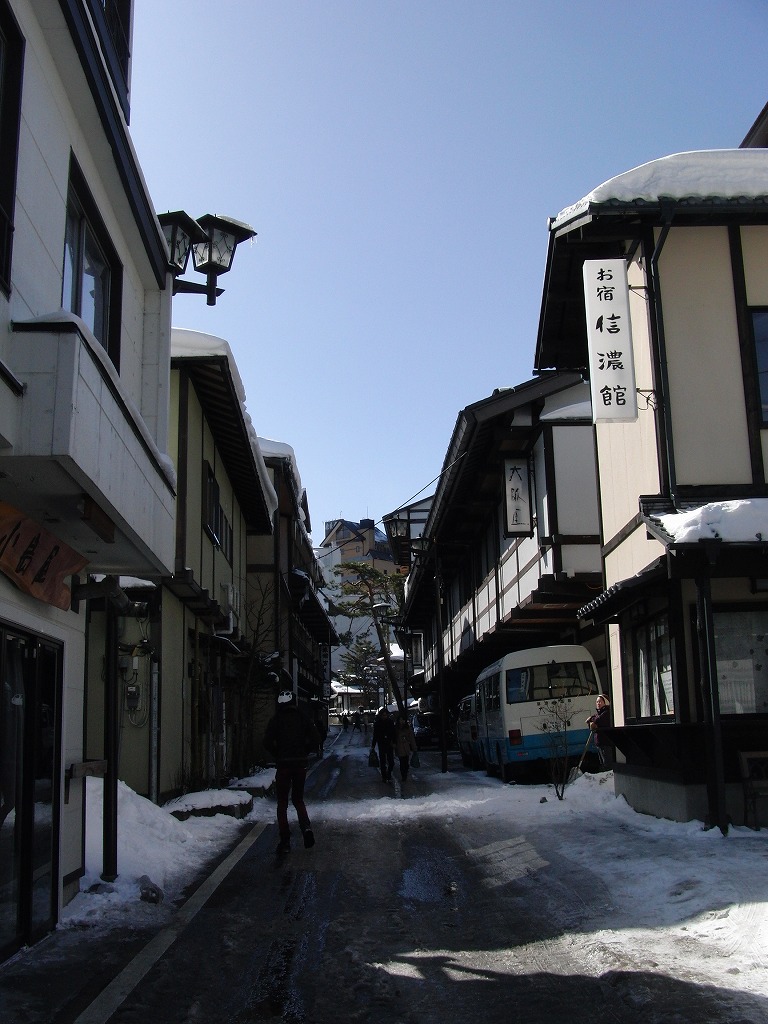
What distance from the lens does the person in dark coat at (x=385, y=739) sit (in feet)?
76.3

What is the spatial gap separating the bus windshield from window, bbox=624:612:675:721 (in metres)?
5.90

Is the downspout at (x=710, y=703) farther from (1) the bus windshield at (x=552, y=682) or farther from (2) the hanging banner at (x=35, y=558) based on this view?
(1) the bus windshield at (x=552, y=682)

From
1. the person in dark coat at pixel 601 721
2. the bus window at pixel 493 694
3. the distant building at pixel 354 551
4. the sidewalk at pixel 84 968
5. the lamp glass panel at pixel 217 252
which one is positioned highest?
the distant building at pixel 354 551

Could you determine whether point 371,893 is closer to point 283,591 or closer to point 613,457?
point 613,457

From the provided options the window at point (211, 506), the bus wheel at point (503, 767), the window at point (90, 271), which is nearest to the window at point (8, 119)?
the window at point (90, 271)

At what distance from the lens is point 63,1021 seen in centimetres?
523

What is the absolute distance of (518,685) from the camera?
20.3 metres

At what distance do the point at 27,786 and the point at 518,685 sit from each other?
14.6 m

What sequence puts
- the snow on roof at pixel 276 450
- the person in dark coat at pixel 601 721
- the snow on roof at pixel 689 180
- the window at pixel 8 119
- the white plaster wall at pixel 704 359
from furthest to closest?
the snow on roof at pixel 276 450, the person in dark coat at pixel 601 721, the snow on roof at pixel 689 180, the white plaster wall at pixel 704 359, the window at pixel 8 119

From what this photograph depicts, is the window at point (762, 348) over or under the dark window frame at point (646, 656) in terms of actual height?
over

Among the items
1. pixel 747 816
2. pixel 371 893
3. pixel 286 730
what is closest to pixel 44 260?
pixel 371 893

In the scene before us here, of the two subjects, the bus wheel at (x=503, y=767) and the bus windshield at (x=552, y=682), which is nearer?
the bus windshield at (x=552, y=682)

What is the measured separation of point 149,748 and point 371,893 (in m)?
8.09

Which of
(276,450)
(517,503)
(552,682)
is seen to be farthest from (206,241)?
(276,450)
